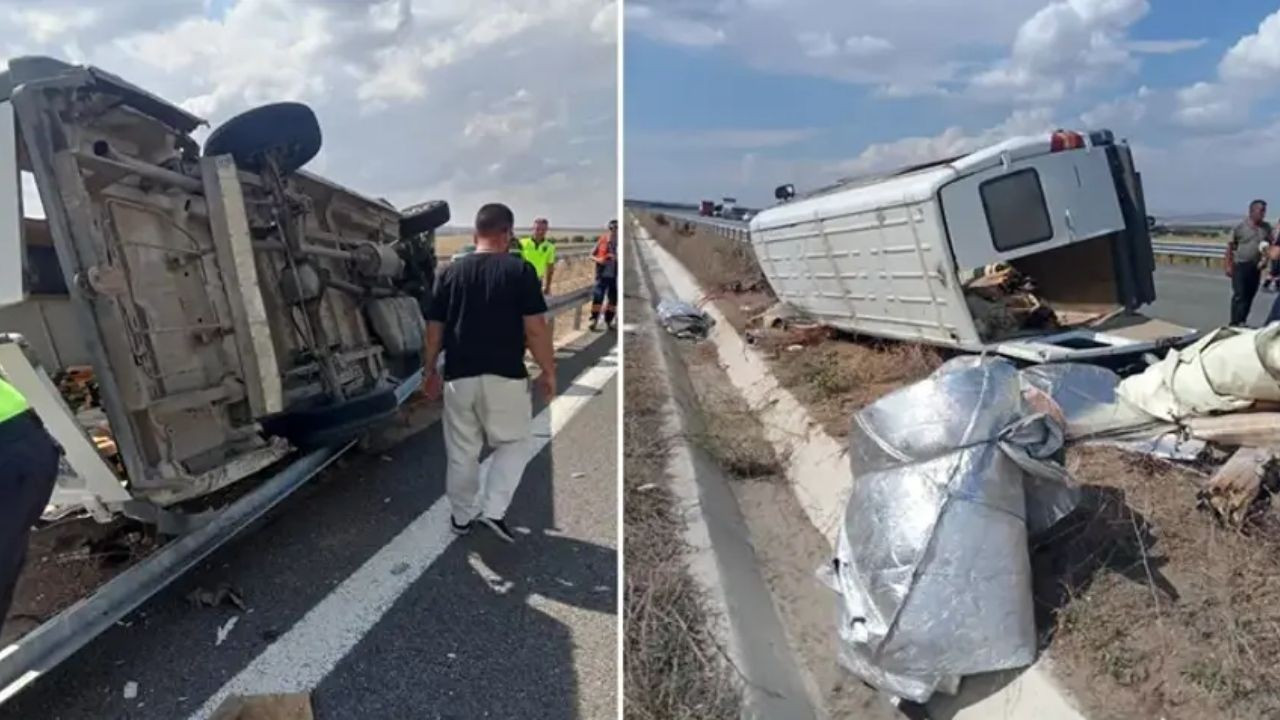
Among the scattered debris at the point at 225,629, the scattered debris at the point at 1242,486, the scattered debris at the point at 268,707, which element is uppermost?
the scattered debris at the point at 225,629

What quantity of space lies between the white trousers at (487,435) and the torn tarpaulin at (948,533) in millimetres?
1389

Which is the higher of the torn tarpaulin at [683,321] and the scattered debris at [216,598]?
the torn tarpaulin at [683,321]

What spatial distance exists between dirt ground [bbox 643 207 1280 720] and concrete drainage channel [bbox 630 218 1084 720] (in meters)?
0.19

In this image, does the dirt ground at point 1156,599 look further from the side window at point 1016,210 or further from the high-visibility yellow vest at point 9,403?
the high-visibility yellow vest at point 9,403

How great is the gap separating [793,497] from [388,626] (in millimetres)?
2905

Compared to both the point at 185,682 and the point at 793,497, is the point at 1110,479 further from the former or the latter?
the point at 185,682

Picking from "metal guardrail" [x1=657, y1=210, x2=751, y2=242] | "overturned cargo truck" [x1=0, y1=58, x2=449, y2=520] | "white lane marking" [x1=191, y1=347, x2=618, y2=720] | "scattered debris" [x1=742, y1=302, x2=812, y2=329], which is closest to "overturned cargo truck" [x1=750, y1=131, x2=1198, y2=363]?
"scattered debris" [x1=742, y1=302, x2=812, y2=329]

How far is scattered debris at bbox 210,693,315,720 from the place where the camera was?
266 centimetres

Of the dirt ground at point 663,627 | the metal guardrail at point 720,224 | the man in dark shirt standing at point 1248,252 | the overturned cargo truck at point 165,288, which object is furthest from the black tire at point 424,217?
the metal guardrail at point 720,224

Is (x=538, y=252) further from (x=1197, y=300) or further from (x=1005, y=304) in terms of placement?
(x=1197, y=300)

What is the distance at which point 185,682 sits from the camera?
286cm

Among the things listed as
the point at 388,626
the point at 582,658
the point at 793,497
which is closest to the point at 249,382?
the point at 388,626

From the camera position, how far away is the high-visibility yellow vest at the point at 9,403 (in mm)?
2277

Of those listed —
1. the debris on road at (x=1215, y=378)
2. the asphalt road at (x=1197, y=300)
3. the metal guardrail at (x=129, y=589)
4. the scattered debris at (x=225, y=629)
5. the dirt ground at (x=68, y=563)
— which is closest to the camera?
the metal guardrail at (x=129, y=589)
